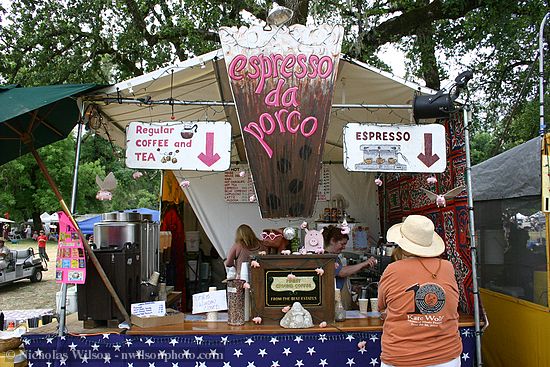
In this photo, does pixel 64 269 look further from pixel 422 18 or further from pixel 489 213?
pixel 422 18

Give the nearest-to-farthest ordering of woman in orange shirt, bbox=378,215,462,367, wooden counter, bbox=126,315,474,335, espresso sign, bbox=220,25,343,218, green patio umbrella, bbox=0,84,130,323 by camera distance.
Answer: woman in orange shirt, bbox=378,215,462,367
green patio umbrella, bbox=0,84,130,323
wooden counter, bbox=126,315,474,335
espresso sign, bbox=220,25,343,218

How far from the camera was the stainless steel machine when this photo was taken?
12.9 ft

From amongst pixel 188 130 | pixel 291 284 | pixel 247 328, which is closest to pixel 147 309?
pixel 247 328

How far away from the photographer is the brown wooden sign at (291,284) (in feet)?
12.2

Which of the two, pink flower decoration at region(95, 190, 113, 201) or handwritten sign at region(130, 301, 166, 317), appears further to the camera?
pink flower decoration at region(95, 190, 113, 201)

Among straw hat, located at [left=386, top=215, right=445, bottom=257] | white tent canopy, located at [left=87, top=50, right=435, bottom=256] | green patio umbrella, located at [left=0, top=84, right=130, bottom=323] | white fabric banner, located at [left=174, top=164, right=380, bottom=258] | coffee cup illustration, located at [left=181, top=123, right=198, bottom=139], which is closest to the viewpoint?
straw hat, located at [left=386, top=215, right=445, bottom=257]

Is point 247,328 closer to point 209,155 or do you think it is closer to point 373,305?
point 373,305

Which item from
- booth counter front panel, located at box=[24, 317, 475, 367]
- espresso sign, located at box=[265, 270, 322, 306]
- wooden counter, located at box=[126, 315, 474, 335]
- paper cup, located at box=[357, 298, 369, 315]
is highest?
espresso sign, located at box=[265, 270, 322, 306]

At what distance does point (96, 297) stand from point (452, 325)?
2590 mm

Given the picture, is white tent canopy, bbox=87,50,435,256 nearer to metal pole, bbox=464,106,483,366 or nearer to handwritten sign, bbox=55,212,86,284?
metal pole, bbox=464,106,483,366

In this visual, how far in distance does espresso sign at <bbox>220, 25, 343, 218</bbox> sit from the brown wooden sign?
713 millimetres

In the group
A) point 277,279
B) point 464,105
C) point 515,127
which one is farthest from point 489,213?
point 515,127

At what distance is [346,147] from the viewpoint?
380 centimetres

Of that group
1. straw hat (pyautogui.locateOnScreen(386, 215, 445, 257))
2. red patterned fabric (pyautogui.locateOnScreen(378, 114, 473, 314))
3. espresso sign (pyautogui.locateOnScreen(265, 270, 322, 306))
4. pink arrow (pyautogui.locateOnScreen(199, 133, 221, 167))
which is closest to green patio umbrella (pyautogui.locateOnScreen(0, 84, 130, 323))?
pink arrow (pyautogui.locateOnScreen(199, 133, 221, 167))
